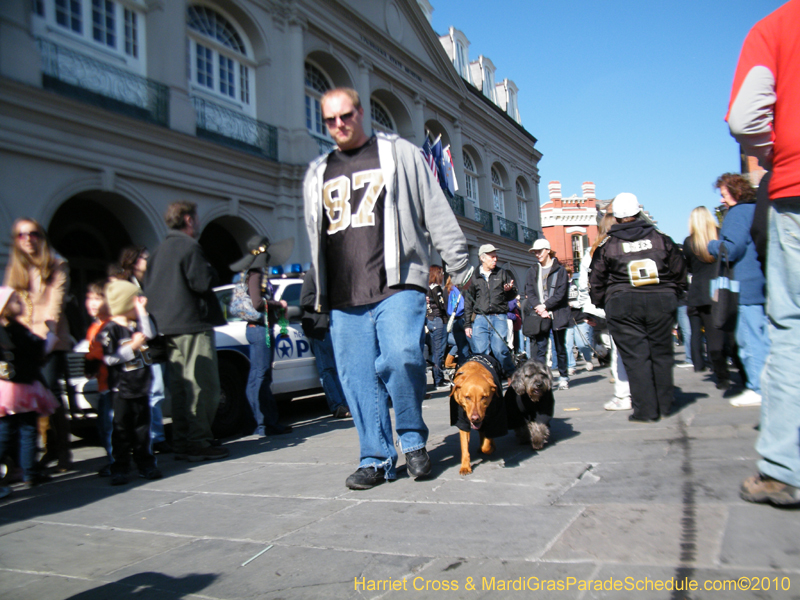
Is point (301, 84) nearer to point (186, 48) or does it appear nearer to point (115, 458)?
point (186, 48)

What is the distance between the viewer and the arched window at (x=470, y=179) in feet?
94.6

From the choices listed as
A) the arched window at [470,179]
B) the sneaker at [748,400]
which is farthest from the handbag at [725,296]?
the arched window at [470,179]

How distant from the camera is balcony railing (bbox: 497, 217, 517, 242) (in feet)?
105

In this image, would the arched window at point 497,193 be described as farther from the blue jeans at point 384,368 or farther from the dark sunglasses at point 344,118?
the blue jeans at point 384,368

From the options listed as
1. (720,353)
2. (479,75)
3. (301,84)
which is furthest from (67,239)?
(479,75)

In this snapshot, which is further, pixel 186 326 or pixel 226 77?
pixel 226 77

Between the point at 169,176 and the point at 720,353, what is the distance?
37.0 ft

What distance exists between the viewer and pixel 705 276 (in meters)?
6.42

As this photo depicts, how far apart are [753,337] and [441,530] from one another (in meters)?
3.73

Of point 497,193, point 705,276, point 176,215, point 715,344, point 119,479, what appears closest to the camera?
point 119,479

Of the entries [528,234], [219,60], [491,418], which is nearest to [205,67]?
[219,60]

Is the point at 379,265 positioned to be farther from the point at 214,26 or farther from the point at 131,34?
the point at 214,26

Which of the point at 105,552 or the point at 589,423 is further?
the point at 589,423

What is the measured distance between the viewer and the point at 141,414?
176 inches
